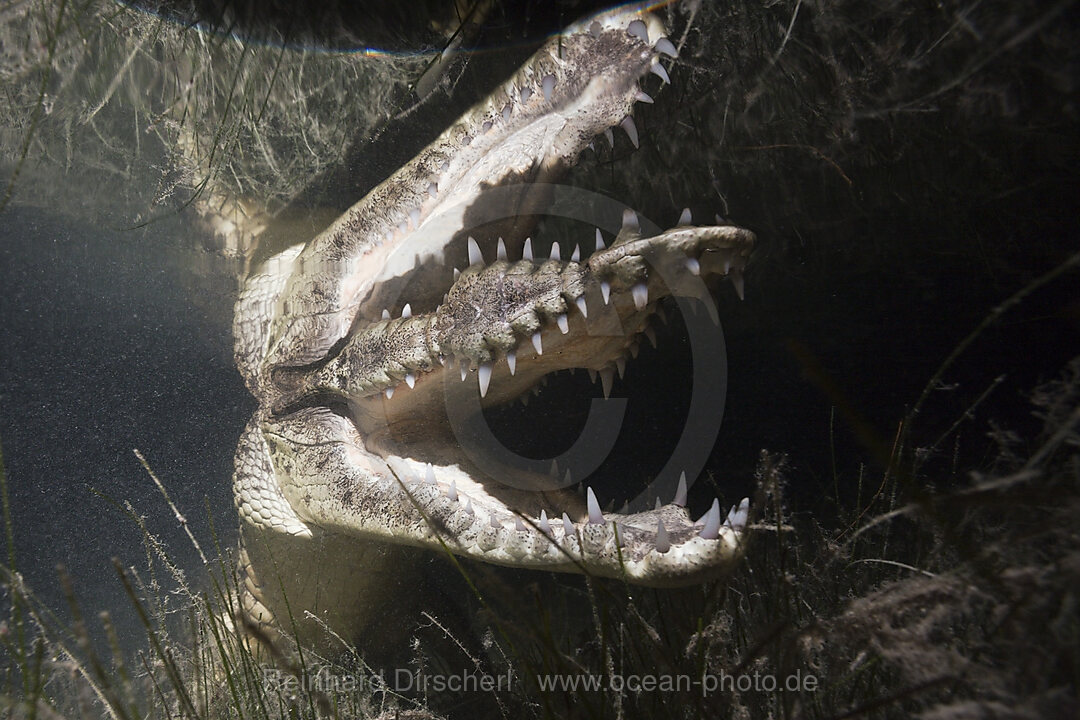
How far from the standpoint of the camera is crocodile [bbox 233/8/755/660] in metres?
1.39

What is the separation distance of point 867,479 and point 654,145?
1729mm

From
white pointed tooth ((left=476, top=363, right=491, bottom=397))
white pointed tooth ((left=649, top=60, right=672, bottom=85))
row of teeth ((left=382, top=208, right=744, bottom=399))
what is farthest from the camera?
white pointed tooth ((left=476, top=363, right=491, bottom=397))

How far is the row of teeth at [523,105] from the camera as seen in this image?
5.07 feet

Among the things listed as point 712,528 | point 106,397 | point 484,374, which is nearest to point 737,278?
point 712,528

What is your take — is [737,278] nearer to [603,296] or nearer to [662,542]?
[603,296]

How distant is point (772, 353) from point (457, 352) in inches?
66.2

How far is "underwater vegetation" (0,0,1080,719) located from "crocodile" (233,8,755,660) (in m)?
0.15

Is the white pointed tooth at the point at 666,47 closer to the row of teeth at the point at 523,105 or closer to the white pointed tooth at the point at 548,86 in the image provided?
the row of teeth at the point at 523,105

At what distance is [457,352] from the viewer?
167 cm

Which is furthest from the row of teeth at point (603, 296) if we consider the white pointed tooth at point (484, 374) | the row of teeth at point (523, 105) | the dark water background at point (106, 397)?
the dark water background at point (106, 397)

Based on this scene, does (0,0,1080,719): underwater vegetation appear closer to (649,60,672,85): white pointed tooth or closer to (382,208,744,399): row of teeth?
(649,60,672,85): white pointed tooth

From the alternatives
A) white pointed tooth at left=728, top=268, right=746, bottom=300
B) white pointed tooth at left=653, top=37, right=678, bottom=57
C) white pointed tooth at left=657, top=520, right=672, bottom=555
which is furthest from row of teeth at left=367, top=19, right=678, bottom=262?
A: white pointed tooth at left=657, top=520, right=672, bottom=555

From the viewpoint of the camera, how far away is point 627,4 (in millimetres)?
1650

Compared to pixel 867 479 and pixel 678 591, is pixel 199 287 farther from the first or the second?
pixel 867 479
